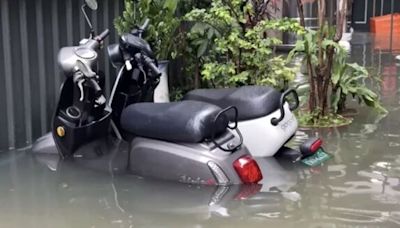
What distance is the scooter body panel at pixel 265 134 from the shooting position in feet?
18.0

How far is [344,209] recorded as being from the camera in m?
4.59

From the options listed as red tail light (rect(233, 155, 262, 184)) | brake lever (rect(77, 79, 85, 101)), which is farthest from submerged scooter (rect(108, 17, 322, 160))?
red tail light (rect(233, 155, 262, 184))

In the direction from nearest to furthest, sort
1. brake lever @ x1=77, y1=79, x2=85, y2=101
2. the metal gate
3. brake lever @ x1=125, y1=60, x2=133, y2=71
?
brake lever @ x1=77, y1=79, x2=85, y2=101, brake lever @ x1=125, y1=60, x2=133, y2=71, the metal gate

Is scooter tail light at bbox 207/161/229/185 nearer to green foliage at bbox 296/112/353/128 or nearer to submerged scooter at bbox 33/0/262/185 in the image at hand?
submerged scooter at bbox 33/0/262/185

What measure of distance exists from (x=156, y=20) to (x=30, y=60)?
1388mm

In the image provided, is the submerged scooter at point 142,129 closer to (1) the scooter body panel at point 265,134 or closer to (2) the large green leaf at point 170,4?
(1) the scooter body panel at point 265,134

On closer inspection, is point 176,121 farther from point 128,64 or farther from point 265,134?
point 265,134

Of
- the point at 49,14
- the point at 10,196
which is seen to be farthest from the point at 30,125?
the point at 10,196

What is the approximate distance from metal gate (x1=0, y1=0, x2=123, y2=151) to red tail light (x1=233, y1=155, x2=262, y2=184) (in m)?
2.36

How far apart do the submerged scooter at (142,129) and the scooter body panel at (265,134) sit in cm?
43

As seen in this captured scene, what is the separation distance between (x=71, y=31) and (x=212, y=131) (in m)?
2.44

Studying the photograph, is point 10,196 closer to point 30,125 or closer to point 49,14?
→ point 30,125

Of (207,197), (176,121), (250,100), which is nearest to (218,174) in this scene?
(207,197)

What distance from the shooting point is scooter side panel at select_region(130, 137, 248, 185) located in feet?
15.9
